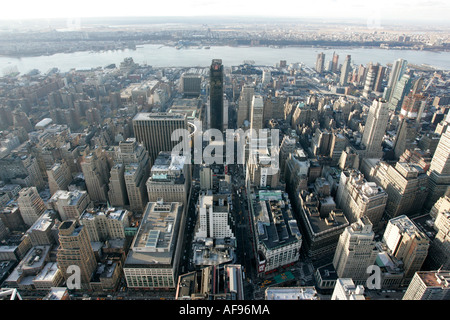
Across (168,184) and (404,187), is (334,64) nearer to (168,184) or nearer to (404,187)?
(404,187)


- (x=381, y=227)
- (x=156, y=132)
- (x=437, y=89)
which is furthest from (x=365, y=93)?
(x=156, y=132)

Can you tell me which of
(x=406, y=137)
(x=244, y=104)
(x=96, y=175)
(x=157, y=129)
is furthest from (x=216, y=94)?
(x=406, y=137)

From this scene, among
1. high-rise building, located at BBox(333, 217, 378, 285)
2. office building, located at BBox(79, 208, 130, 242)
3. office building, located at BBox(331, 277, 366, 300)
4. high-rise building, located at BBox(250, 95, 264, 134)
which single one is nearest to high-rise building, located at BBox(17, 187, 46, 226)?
office building, located at BBox(79, 208, 130, 242)

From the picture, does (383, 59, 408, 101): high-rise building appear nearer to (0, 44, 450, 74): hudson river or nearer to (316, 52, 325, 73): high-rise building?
(316, 52, 325, 73): high-rise building

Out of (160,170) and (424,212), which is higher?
(160,170)

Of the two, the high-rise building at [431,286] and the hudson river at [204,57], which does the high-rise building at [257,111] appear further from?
the hudson river at [204,57]
